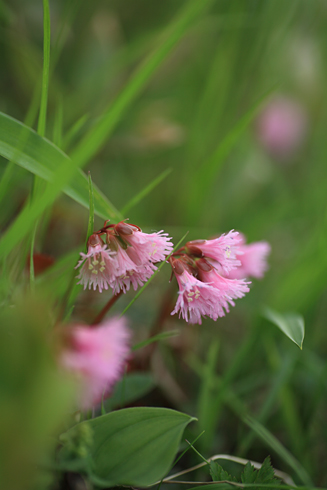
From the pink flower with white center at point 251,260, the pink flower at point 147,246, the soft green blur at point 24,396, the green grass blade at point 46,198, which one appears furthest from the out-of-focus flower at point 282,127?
the soft green blur at point 24,396

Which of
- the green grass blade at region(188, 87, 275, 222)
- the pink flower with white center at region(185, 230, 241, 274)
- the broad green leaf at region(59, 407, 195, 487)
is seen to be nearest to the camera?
the broad green leaf at region(59, 407, 195, 487)

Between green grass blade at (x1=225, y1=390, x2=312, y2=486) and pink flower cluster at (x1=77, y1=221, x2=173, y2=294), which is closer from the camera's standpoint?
pink flower cluster at (x1=77, y1=221, x2=173, y2=294)

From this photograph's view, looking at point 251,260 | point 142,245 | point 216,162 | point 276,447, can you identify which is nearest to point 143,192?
point 142,245

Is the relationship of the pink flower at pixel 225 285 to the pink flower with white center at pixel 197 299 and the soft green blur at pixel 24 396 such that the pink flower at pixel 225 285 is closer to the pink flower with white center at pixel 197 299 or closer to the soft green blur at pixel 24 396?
the pink flower with white center at pixel 197 299

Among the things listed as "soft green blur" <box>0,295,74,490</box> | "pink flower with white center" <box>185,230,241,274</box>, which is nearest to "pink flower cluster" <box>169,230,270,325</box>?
"pink flower with white center" <box>185,230,241,274</box>

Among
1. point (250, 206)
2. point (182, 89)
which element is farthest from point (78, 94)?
point (250, 206)

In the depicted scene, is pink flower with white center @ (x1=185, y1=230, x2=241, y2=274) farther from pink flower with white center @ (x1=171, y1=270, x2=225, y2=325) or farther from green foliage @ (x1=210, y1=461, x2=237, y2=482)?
green foliage @ (x1=210, y1=461, x2=237, y2=482)

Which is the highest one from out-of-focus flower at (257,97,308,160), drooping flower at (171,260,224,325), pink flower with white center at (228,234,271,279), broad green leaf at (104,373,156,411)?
out-of-focus flower at (257,97,308,160)
